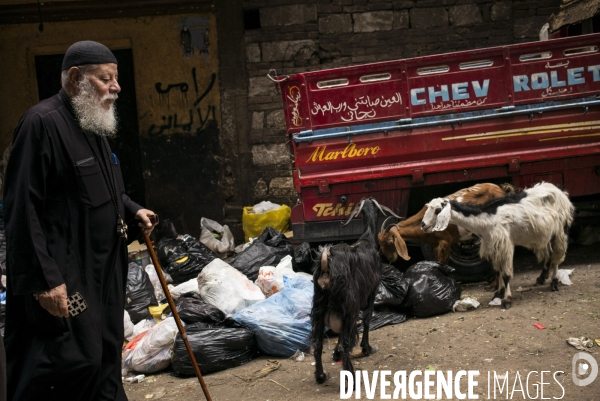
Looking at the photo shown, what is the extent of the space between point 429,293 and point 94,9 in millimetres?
6668

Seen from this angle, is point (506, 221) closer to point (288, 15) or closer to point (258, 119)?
point (258, 119)

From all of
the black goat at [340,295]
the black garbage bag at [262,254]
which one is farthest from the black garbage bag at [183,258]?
the black goat at [340,295]

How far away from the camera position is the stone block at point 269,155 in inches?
385

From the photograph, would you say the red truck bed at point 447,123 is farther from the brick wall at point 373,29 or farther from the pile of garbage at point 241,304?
the brick wall at point 373,29

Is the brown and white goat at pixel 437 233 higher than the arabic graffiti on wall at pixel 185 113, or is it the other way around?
the arabic graffiti on wall at pixel 185 113

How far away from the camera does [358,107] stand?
6.96 metres

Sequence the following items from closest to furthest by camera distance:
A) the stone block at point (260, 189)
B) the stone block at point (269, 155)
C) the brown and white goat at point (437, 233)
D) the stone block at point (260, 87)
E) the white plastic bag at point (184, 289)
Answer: the white plastic bag at point (184, 289) < the brown and white goat at point (437, 233) < the stone block at point (260, 87) < the stone block at point (269, 155) < the stone block at point (260, 189)

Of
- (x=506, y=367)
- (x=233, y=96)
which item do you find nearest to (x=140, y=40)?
(x=233, y=96)

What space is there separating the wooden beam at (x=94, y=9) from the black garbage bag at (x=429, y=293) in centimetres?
551

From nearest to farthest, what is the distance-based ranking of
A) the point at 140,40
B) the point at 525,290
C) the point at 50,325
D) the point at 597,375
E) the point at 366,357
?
the point at 50,325
the point at 597,375
the point at 366,357
the point at 525,290
the point at 140,40

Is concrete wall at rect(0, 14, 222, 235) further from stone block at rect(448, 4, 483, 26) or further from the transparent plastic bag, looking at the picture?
the transparent plastic bag

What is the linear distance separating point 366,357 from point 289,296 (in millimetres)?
935

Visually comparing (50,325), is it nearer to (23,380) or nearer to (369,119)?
(23,380)

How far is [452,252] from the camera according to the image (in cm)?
699
